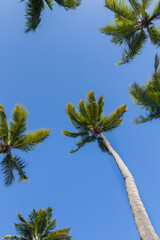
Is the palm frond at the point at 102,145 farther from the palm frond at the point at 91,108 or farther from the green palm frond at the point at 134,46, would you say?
the green palm frond at the point at 134,46

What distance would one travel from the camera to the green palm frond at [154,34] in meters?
12.6

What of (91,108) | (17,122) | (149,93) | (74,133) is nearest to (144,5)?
(149,93)

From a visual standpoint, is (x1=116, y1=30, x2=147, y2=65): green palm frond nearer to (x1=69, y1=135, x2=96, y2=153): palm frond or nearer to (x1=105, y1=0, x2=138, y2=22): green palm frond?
(x1=105, y1=0, x2=138, y2=22): green palm frond

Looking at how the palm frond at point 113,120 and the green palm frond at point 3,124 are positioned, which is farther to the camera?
the palm frond at point 113,120

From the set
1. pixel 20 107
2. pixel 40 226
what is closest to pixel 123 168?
pixel 20 107

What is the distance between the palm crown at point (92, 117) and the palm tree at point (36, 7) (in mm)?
5135

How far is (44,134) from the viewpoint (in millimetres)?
11586

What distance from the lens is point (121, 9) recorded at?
11.8m

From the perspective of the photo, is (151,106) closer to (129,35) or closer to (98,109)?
(98,109)

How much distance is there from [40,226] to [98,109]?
922 cm

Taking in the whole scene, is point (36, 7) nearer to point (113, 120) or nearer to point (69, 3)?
point (69, 3)

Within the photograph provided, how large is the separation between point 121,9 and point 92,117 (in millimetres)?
6992

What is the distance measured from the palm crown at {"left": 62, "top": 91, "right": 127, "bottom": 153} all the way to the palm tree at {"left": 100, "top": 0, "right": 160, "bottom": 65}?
3.29 m

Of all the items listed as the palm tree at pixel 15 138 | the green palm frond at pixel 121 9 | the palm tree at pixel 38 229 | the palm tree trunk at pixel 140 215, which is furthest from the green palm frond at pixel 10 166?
the green palm frond at pixel 121 9
